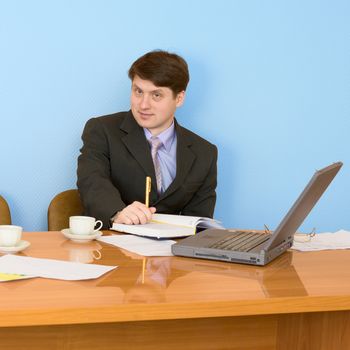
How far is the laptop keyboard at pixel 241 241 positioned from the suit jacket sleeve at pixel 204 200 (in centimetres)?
91

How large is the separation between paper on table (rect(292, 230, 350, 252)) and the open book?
305 millimetres

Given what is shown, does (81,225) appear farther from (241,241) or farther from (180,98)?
(180,98)

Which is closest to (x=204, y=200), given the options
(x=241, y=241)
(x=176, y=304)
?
(x=241, y=241)

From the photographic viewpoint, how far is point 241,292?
146 cm

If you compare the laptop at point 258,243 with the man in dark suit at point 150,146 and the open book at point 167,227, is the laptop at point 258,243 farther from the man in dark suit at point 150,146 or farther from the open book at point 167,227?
the man in dark suit at point 150,146

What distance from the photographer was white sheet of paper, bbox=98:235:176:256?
1837mm

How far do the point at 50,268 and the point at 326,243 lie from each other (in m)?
1.02

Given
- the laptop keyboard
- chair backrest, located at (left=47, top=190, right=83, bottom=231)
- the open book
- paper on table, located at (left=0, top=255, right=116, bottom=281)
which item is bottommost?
chair backrest, located at (left=47, top=190, right=83, bottom=231)

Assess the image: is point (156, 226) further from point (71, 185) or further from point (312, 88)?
point (312, 88)

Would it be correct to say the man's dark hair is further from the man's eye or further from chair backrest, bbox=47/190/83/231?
chair backrest, bbox=47/190/83/231

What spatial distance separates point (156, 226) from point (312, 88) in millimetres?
1617

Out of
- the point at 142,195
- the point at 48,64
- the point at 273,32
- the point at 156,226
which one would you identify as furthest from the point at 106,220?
the point at 273,32

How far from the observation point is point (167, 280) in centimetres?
153

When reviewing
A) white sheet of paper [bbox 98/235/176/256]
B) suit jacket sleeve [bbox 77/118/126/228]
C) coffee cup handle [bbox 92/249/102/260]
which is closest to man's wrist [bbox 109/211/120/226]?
suit jacket sleeve [bbox 77/118/126/228]
